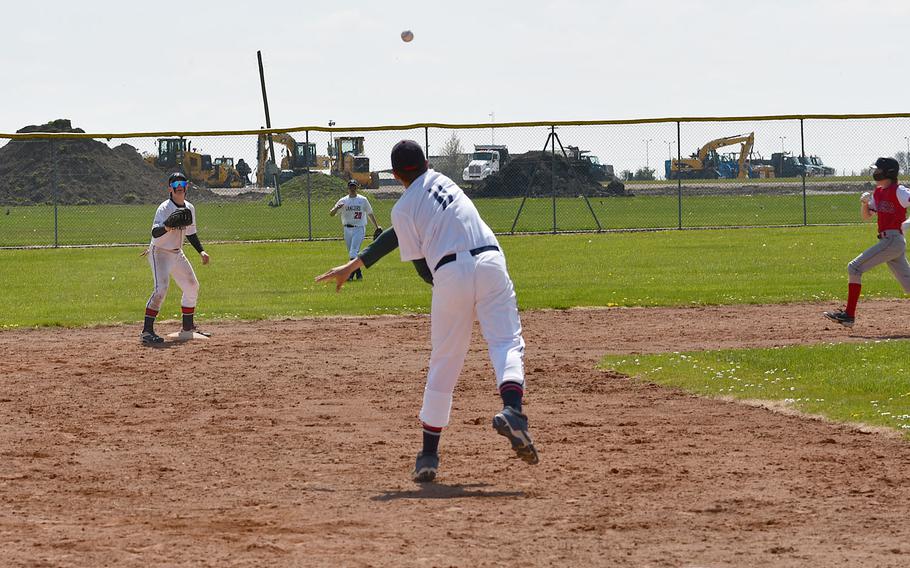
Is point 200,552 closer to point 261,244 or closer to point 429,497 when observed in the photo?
point 429,497

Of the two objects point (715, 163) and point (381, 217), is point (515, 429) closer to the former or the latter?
point (381, 217)

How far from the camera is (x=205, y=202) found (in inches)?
1492

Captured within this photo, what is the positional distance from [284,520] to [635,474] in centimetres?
222

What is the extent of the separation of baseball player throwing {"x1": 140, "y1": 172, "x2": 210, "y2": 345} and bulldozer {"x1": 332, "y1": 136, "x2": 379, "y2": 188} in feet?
59.2

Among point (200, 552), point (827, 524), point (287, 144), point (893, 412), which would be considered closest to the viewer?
point (200, 552)

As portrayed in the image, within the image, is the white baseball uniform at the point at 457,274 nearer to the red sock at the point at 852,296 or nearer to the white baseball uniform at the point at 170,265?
the white baseball uniform at the point at 170,265

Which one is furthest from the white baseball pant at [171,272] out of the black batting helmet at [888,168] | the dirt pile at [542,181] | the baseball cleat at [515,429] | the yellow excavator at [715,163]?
the yellow excavator at [715,163]

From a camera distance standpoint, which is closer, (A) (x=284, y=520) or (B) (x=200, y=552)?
(B) (x=200, y=552)

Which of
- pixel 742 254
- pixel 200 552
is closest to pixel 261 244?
pixel 742 254

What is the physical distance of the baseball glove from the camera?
48.1ft

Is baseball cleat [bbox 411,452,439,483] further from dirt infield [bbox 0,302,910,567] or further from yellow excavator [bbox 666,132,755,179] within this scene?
yellow excavator [bbox 666,132,755,179]

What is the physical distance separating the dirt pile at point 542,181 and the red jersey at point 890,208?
55.0 feet

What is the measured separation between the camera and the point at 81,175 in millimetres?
44156

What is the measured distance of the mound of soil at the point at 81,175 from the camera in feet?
124
